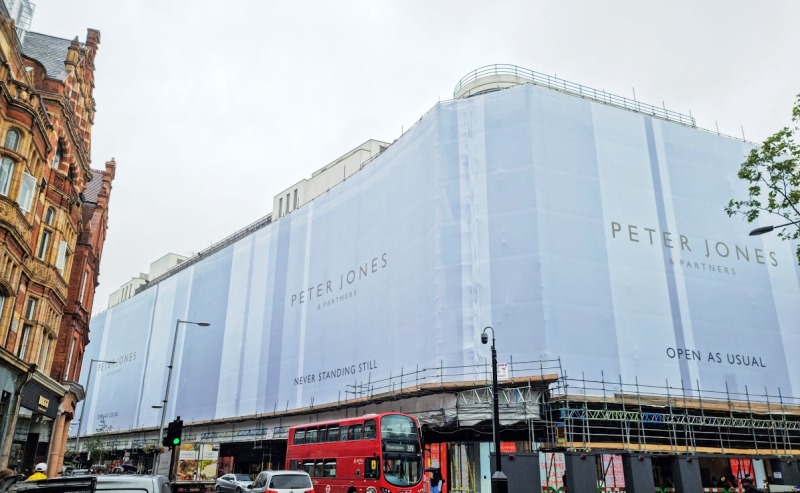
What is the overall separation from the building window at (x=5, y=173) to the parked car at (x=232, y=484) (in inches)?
693

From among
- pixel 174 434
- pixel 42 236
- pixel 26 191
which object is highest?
pixel 26 191

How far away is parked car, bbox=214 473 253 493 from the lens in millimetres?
31766

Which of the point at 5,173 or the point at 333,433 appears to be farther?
the point at 333,433

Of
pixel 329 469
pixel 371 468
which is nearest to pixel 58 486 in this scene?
pixel 371 468

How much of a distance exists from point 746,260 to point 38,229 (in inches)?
1446

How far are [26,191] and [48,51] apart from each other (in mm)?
11900

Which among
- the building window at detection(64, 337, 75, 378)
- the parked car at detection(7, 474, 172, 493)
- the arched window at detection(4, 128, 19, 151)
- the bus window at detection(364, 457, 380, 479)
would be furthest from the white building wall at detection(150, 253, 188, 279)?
the parked car at detection(7, 474, 172, 493)

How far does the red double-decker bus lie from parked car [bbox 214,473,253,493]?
23.2 ft

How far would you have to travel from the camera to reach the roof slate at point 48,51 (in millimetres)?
29862

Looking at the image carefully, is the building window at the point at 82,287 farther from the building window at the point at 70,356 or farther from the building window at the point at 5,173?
the building window at the point at 5,173

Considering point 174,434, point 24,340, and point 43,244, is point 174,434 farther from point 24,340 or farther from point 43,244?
point 43,244

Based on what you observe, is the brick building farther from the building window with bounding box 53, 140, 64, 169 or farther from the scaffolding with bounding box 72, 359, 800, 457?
the scaffolding with bounding box 72, 359, 800, 457

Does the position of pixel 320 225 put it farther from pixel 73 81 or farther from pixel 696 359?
pixel 696 359

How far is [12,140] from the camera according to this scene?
22.7 m
